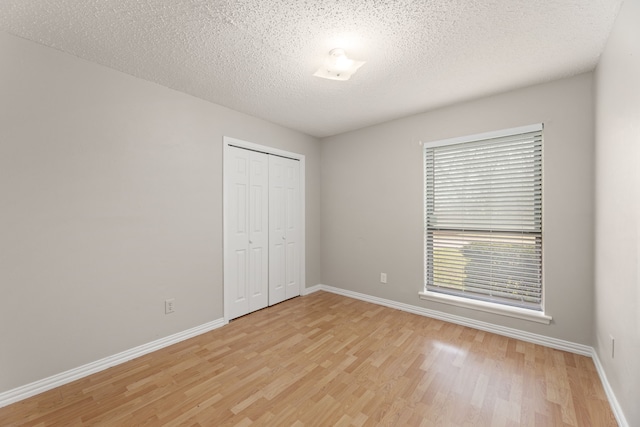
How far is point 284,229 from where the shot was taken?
3863 millimetres

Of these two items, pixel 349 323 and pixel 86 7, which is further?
pixel 349 323

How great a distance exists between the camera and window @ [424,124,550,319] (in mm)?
2635

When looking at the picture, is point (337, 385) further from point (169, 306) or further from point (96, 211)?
point (96, 211)

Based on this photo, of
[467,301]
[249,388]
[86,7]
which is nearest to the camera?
[86,7]

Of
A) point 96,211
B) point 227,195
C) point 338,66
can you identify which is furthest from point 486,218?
point 96,211

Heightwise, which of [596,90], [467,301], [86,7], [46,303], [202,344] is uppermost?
[86,7]

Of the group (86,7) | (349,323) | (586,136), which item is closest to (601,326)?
(586,136)

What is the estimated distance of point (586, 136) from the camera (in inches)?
91.7

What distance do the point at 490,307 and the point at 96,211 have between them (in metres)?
3.85

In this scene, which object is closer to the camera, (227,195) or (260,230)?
(227,195)

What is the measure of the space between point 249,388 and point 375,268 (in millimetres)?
2295

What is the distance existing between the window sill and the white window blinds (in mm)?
88

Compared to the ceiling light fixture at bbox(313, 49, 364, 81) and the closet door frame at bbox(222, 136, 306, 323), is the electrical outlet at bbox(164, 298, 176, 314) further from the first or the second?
the ceiling light fixture at bbox(313, 49, 364, 81)

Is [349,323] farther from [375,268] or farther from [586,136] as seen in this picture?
[586,136]
